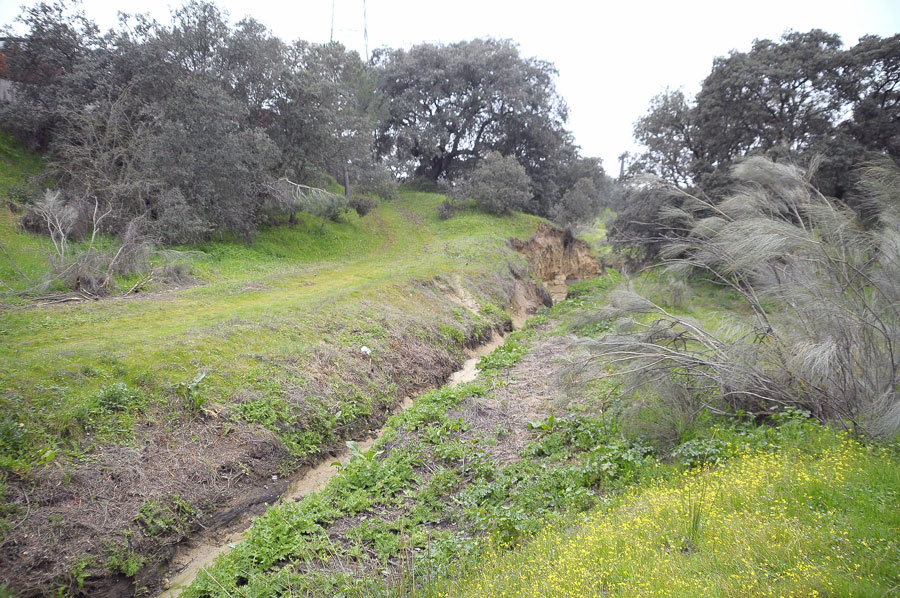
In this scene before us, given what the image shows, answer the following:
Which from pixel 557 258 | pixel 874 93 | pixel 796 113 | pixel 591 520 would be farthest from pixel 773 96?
pixel 591 520

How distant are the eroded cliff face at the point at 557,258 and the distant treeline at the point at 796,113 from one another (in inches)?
271

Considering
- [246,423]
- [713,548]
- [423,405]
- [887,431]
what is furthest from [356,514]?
[887,431]

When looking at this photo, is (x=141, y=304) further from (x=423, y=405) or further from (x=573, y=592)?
(x=573, y=592)

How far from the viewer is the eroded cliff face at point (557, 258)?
28031 millimetres

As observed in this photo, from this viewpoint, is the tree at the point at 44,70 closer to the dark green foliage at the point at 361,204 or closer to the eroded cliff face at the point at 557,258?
the dark green foliage at the point at 361,204

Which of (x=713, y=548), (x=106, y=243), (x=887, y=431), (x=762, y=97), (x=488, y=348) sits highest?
(x=762, y=97)

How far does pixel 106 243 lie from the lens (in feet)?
46.5

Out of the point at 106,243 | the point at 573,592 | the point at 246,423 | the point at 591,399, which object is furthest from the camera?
the point at 106,243

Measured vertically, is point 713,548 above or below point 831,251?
below

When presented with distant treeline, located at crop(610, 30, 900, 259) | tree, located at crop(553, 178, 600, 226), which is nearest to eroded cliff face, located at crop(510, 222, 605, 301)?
tree, located at crop(553, 178, 600, 226)

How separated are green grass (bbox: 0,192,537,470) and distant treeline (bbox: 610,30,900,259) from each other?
8.54 metres

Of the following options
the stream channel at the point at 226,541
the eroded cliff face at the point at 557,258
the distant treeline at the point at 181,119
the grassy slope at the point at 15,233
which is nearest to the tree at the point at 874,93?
the eroded cliff face at the point at 557,258

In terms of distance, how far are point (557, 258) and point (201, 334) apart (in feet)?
83.4

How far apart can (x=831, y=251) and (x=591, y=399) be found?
4137 mm
